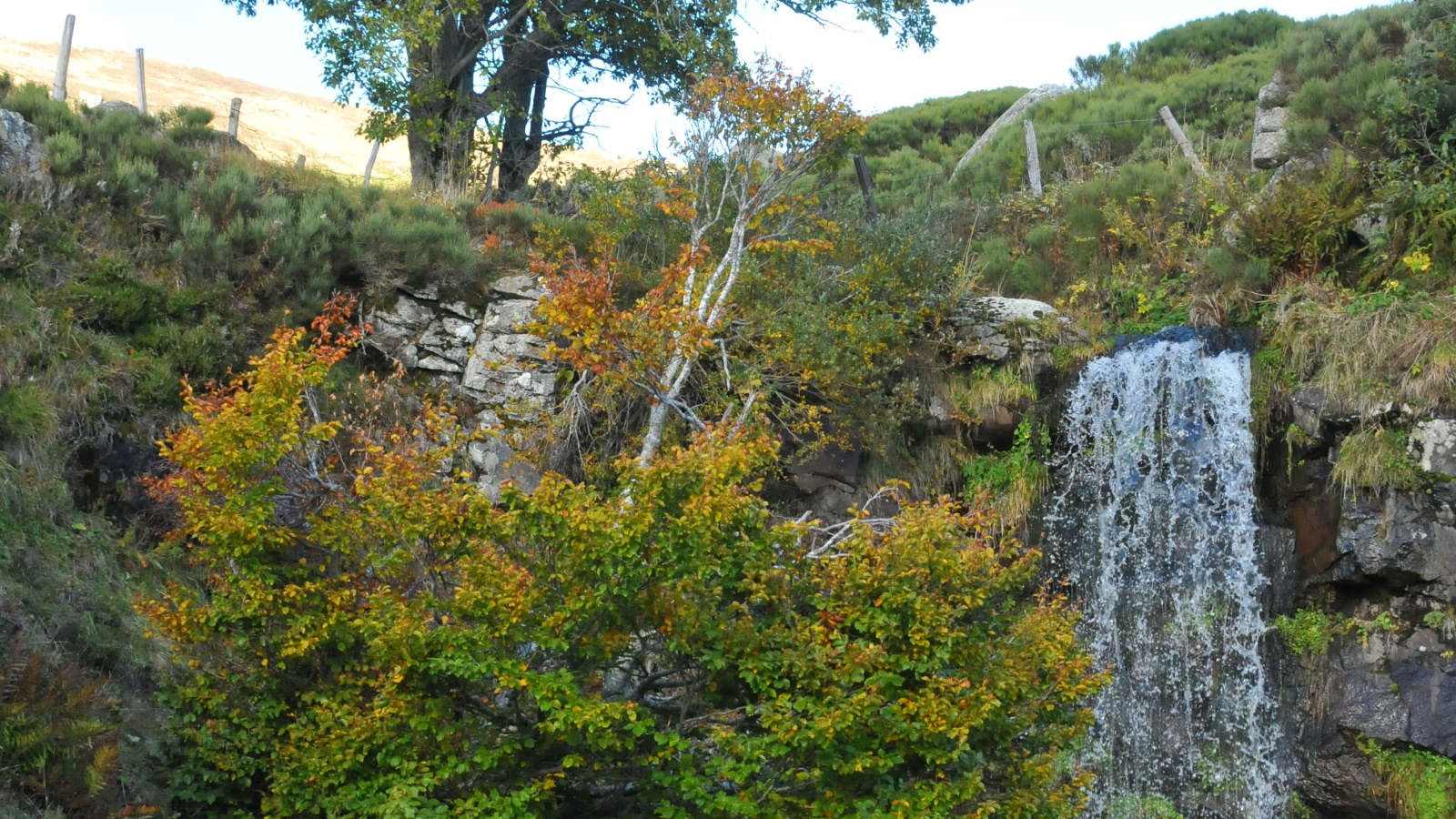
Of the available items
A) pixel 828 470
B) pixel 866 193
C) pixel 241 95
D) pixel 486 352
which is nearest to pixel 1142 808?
pixel 828 470

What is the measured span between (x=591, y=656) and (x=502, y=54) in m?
12.9

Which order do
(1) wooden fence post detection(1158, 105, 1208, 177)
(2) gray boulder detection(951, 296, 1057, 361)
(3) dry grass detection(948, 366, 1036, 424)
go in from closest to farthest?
(3) dry grass detection(948, 366, 1036, 424) < (2) gray boulder detection(951, 296, 1057, 361) < (1) wooden fence post detection(1158, 105, 1208, 177)

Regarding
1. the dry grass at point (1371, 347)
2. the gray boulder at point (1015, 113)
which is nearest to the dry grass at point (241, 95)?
the gray boulder at point (1015, 113)

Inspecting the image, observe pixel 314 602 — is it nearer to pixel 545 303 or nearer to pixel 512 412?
pixel 545 303

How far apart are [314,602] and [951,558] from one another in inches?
133

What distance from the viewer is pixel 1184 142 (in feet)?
58.6

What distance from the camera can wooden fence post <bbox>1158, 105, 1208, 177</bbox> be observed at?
637 inches

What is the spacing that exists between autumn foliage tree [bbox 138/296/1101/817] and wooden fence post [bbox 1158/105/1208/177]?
11.7m

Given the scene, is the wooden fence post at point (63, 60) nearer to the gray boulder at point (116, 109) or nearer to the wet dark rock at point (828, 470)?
the gray boulder at point (116, 109)

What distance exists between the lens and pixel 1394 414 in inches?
426

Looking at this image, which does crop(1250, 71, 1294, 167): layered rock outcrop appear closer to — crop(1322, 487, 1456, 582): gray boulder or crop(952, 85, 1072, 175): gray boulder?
crop(952, 85, 1072, 175): gray boulder

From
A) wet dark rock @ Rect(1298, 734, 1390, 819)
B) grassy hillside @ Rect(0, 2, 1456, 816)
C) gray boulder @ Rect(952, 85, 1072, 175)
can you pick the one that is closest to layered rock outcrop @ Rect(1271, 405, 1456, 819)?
wet dark rock @ Rect(1298, 734, 1390, 819)

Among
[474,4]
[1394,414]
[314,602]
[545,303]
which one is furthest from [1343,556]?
[474,4]

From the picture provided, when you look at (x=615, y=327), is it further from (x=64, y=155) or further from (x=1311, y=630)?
(x=1311, y=630)
